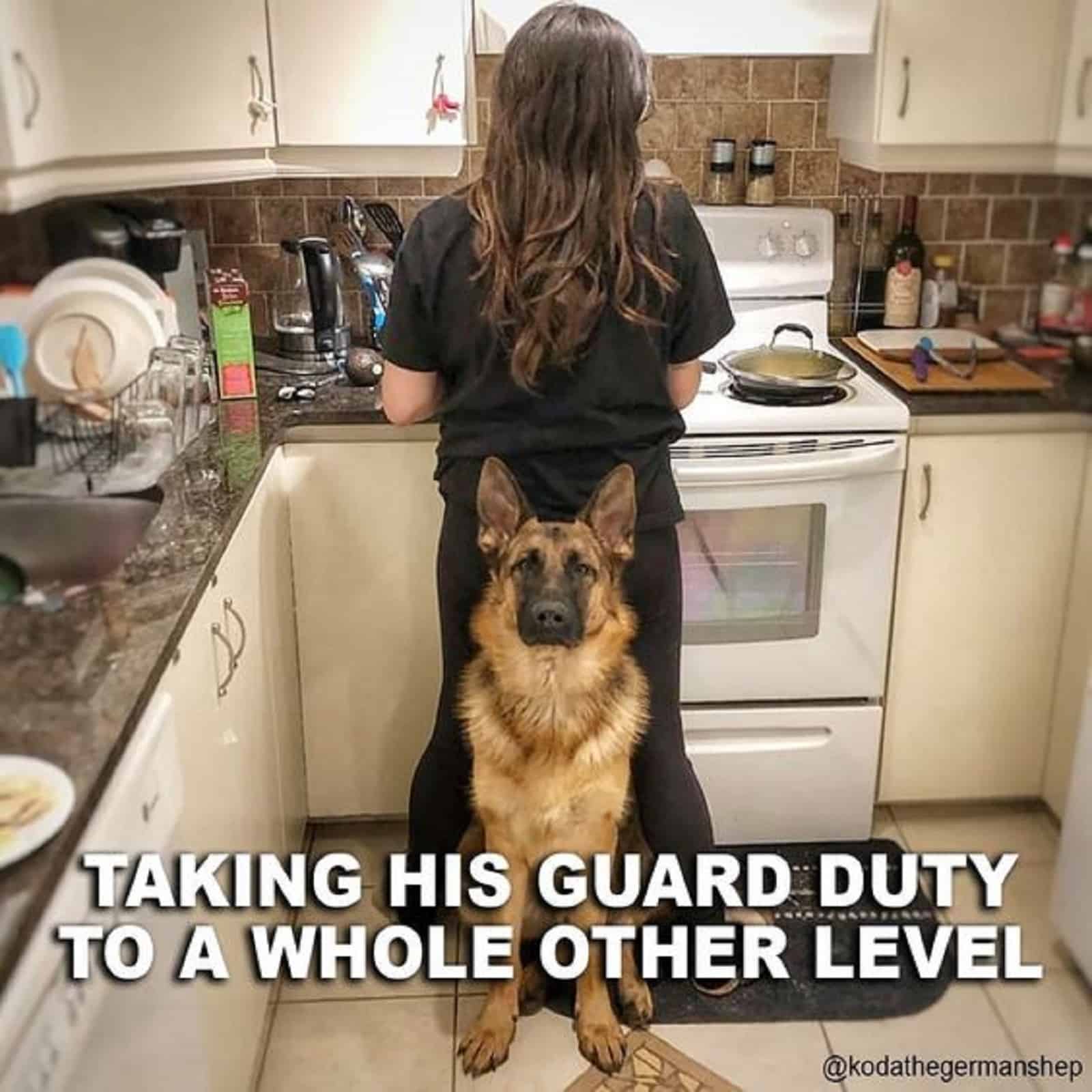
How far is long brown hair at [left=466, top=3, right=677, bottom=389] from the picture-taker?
1.49 m

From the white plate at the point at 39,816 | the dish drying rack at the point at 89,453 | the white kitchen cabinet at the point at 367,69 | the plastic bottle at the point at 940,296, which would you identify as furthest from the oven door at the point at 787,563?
the white plate at the point at 39,816

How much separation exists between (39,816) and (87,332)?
89 cm

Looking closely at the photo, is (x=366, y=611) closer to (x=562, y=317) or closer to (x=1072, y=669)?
(x=562, y=317)

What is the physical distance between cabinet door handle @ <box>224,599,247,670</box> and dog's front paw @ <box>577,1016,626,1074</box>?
0.73 m

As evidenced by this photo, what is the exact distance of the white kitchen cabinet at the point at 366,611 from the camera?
2.01 meters

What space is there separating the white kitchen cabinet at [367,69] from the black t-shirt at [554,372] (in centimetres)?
51

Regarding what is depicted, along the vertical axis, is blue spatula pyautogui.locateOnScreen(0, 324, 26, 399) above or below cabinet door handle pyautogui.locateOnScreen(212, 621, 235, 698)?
above

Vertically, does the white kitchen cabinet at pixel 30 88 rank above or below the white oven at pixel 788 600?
above

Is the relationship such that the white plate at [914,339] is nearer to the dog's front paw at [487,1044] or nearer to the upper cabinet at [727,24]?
the upper cabinet at [727,24]

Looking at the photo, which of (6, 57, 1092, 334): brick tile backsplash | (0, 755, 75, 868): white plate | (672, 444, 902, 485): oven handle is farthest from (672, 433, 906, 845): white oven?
(0, 755, 75, 868): white plate

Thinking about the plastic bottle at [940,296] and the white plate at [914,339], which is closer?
the white plate at [914,339]

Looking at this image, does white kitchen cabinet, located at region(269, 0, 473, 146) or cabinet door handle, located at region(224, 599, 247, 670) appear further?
white kitchen cabinet, located at region(269, 0, 473, 146)

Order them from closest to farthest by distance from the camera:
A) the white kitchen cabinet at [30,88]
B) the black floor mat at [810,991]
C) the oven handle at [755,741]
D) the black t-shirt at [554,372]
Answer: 1. the white kitchen cabinet at [30,88]
2. the black t-shirt at [554,372]
3. the black floor mat at [810,991]
4. the oven handle at [755,741]

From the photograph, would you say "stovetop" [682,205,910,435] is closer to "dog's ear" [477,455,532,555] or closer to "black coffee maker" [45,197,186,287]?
"dog's ear" [477,455,532,555]
